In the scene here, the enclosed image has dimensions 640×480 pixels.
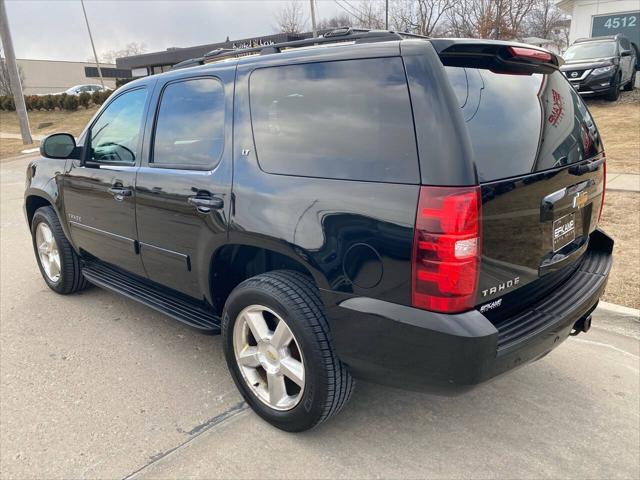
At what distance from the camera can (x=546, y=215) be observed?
94.0 inches

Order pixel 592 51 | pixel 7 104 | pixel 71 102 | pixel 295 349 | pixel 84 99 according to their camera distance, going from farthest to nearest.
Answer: pixel 7 104 < pixel 84 99 < pixel 71 102 < pixel 592 51 < pixel 295 349

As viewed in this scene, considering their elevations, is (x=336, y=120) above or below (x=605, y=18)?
below

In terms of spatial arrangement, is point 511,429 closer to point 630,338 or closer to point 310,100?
point 630,338

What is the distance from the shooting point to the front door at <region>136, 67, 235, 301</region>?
9.51ft

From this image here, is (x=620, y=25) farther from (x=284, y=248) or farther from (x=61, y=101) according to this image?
(x=61, y=101)

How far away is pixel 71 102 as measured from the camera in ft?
102

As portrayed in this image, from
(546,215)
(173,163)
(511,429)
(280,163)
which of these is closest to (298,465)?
(511,429)

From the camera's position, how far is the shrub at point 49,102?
106ft

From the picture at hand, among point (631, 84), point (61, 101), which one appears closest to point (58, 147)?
point (631, 84)

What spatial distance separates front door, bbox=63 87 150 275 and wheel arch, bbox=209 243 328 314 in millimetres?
822

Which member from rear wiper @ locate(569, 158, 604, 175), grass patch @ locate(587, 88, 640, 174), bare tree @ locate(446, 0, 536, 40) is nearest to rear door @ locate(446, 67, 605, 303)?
rear wiper @ locate(569, 158, 604, 175)

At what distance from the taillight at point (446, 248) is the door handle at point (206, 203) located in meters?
1.20

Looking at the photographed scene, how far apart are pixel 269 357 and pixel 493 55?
72.6 inches

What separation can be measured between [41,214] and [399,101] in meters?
3.76
